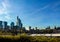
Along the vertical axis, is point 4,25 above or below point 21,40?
above

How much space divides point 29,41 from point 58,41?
119 inches

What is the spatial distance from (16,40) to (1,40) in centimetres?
150

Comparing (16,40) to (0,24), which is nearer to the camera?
(16,40)

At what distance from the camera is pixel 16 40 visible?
14.6m

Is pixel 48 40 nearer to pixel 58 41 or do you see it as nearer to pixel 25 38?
pixel 58 41

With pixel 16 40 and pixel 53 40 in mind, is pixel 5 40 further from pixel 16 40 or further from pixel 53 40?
pixel 53 40

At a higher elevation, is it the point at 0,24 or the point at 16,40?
the point at 0,24

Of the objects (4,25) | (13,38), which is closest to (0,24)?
(4,25)

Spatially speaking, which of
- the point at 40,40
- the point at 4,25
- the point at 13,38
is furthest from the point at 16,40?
the point at 4,25

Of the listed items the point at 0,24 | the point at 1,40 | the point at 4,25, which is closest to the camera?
the point at 1,40

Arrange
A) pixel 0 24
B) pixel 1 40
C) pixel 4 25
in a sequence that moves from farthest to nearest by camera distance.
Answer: pixel 0 24
pixel 4 25
pixel 1 40

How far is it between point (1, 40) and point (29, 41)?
2769mm

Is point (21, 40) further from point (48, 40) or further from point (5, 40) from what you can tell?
point (48, 40)

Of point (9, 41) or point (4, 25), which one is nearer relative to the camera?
point (9, 41)
